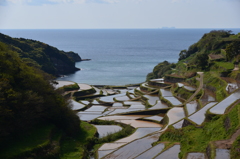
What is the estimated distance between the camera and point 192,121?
22.4 m

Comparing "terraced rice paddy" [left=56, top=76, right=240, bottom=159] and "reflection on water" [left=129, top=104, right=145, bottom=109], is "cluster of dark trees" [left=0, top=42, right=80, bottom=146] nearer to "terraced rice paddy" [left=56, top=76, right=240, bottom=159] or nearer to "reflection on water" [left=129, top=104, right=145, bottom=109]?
"terraced rice paddy" [left=56, top=76, right=240, bottom=159]

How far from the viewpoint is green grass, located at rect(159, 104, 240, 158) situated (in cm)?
1698

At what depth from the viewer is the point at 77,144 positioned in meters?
22.0

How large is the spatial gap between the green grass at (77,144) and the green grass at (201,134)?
5.39 m

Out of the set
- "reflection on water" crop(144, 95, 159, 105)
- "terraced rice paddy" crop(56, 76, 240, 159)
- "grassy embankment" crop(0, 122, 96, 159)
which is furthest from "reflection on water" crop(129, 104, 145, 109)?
"grassy embankment" crop(0, 122, 96, 159)

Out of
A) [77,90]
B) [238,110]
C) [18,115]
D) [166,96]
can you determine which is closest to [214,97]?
[166,96]

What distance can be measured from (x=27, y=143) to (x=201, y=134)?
10.5 metres

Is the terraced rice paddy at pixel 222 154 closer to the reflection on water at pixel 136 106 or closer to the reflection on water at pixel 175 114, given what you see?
the reflection on water at pixel 175 114

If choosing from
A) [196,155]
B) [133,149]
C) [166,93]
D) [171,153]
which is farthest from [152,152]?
[166,93]

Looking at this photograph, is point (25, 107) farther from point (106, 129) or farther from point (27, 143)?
point (106, 129)

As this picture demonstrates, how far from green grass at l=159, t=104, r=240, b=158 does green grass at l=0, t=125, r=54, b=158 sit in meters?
7.57

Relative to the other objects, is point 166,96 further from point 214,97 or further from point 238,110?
point 238,110

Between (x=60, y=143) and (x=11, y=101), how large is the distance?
14.5 ft

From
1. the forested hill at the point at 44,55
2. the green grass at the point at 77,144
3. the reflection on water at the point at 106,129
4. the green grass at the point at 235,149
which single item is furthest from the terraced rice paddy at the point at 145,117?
the forested hill at the point at 44,55
